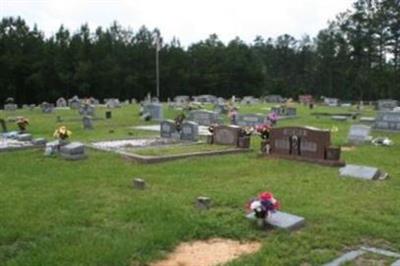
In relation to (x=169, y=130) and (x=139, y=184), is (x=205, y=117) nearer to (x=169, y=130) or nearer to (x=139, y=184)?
(x=169, y=130)

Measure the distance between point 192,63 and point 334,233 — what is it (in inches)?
2725

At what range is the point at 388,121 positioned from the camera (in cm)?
2484

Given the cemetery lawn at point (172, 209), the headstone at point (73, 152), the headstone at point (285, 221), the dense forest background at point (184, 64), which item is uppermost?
the dense forest background at point (184, 64)

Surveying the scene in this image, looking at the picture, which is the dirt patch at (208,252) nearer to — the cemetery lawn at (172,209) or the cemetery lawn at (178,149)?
the cemetery lawn at (172,209)

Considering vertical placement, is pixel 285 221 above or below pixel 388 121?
below

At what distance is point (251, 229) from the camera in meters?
8.17

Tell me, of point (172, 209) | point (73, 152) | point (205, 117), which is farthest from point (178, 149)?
point (205, 117)

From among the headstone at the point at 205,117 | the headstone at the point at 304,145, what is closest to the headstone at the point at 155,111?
the headstone at the point at 205,117

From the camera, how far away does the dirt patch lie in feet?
22.6

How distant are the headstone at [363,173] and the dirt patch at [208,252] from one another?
554cm

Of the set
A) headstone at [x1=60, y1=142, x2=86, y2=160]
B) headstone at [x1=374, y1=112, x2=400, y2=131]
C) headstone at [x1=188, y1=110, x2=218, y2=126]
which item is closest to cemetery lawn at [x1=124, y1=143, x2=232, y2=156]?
headstone at [x1=60, y1=142, x2=86, y2=160]

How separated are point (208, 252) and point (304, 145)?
8532mm

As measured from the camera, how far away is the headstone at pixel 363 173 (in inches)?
480

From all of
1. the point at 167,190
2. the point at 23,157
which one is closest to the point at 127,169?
the point at 167,190
